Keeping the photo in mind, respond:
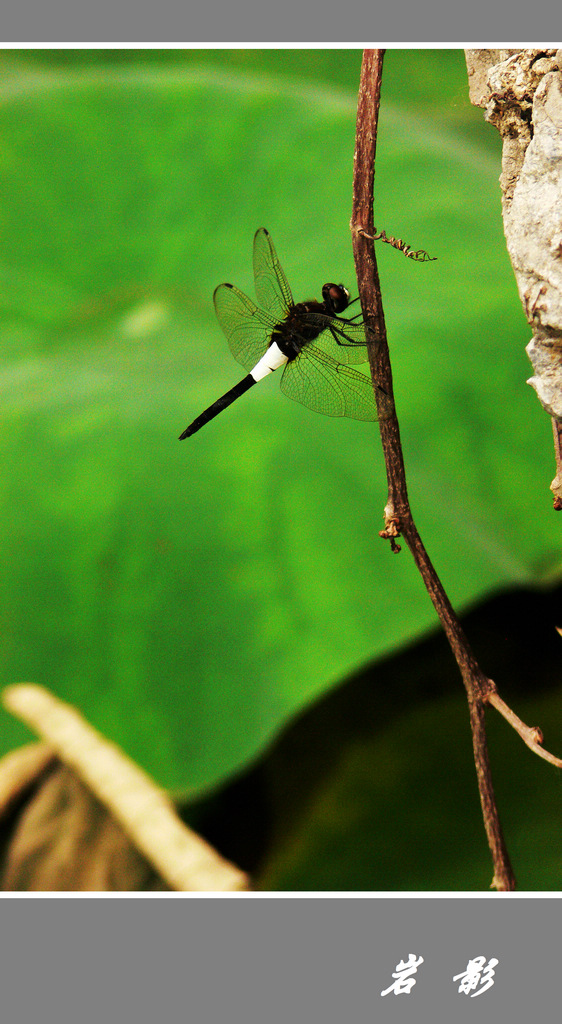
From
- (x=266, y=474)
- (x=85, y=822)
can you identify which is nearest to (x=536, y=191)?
(x=266, y=474)

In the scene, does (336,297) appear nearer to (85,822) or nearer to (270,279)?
(270,279)

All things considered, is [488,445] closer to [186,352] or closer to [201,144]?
[186,352]

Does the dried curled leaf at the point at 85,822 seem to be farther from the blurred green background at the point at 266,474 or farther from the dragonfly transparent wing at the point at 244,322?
the dragonfly transparent wing at the point at 244,322

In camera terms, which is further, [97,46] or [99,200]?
[99,200]

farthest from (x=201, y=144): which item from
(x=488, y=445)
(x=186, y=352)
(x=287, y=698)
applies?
(x=287, y=698)

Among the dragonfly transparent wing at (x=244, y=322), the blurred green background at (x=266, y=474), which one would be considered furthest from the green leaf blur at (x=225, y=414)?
the dragonfly transparent wing at (x=244, y=322)
